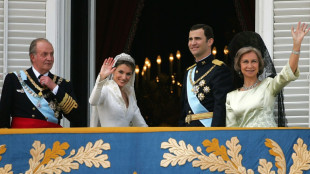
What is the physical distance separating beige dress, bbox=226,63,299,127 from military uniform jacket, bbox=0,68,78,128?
1222 mm

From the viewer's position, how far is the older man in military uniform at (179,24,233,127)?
6.69 metres

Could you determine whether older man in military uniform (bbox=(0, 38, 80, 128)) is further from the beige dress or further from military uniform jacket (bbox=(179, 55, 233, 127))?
the beige dress

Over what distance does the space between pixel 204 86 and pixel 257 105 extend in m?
0.57

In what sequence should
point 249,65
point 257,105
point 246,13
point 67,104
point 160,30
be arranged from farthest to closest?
point 160,30
point 246,13
point 67,104
point 249,65
point 257,105

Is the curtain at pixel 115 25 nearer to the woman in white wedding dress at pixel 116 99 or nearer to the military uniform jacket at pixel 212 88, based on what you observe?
the woman in white wedding dress at pixel 116 99

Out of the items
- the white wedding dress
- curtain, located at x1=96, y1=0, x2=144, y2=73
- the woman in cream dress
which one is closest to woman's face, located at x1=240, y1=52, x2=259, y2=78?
the woman in cream dress

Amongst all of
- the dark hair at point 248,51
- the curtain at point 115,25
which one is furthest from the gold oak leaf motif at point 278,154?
the curtain at point 115,25

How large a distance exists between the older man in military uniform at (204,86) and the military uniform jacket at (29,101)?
0.89m

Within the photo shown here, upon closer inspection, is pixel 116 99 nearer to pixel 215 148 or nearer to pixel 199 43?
pixel 199 43

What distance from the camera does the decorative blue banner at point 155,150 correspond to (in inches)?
241

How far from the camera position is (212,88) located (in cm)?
673

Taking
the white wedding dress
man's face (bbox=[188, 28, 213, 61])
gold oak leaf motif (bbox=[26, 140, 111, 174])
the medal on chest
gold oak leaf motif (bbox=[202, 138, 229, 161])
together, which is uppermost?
man's face (bbox=[188, 28, 213, 61])

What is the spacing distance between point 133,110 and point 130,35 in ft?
11.2

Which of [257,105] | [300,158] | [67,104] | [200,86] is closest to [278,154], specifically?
[300,158]
